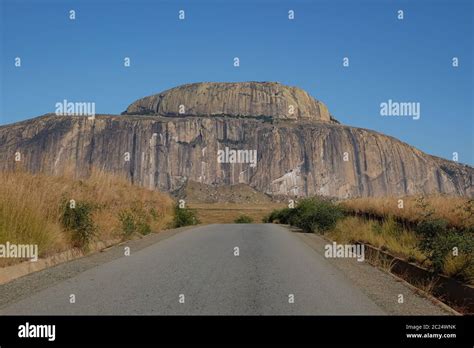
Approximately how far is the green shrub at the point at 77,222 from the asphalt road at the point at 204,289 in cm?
176

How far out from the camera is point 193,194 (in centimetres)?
16088

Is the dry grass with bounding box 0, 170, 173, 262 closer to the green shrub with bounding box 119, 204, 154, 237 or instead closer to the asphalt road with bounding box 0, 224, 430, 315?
the green shrub with bounding box 119, 204, 154, 237

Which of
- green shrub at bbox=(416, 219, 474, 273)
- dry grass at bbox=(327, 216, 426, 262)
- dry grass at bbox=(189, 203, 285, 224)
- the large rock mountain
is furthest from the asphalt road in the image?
the large rock mountain

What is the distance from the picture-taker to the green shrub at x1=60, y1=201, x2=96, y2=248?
1473 cm

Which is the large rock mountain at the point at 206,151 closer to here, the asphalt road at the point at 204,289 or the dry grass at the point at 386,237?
the dry grass at the point at 386,237

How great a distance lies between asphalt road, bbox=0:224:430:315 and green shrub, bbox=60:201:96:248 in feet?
5.78

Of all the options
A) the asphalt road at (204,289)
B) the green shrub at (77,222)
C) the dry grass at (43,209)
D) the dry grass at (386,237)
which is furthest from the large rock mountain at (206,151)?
the asphalt road at (204,289)

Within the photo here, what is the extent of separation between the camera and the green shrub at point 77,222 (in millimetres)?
14727

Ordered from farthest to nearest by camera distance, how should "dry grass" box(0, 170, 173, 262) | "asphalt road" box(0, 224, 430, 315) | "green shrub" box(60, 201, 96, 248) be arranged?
"green shrub" box(60, 201, 96, 248) < "dry grass" box(0, 170, 173, 262) < "asphalt road" box(0, 224, 430, 315)
